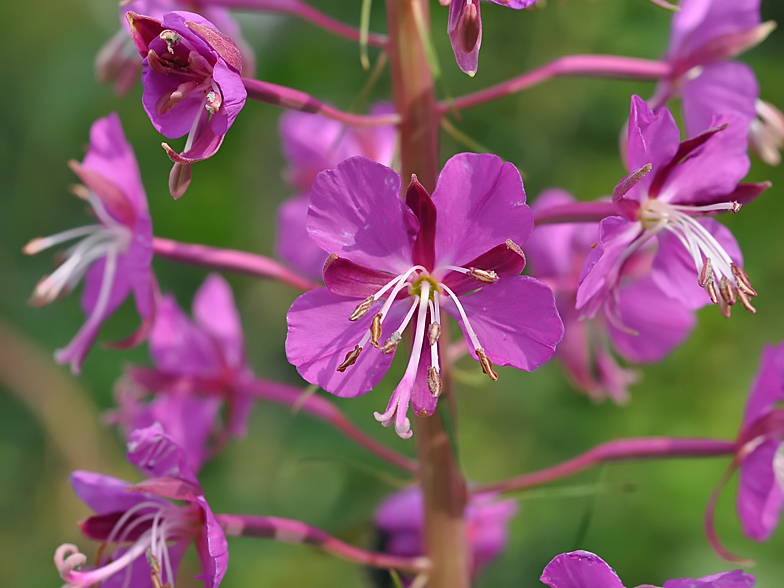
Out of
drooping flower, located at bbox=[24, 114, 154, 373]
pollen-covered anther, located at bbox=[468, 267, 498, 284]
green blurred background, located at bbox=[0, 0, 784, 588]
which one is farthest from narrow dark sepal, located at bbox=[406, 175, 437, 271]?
green blurred background, located at bbox=[0, 0, 784, 588]

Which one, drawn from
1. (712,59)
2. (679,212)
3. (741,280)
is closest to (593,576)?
Result: (741,280)

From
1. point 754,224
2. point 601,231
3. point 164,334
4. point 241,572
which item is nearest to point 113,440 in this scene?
point 241,572

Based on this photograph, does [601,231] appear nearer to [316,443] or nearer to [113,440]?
[316,443]

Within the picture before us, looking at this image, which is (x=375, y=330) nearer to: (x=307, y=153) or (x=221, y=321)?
(x=221, y=321)

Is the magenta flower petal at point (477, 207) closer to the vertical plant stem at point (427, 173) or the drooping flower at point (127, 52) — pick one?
the vertical plant stem at point (427, 173)

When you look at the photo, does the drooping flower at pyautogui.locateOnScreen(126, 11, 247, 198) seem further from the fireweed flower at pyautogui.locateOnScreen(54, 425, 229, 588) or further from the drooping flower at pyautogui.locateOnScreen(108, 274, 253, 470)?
the drooping flower at pyautogui.locateOnScreen(108, 274, 253, 470)

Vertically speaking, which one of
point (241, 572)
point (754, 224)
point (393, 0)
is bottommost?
point (241, 572)

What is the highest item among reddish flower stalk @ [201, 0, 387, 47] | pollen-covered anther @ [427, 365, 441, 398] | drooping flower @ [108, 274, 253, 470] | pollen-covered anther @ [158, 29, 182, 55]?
pollen-covered anther @ [158, 29, 182, 55]
